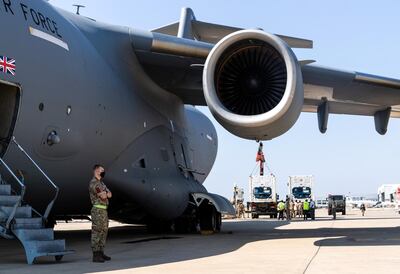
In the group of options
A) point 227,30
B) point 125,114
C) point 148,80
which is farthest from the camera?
point 227,30

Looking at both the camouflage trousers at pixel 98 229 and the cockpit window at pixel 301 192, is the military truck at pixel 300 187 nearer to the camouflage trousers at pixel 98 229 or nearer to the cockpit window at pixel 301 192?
the cockpit window at pixel 301 192

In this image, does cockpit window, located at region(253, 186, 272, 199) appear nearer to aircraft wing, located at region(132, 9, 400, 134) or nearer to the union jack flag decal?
aircraft wing, located at region(132, 9, 400, 134)

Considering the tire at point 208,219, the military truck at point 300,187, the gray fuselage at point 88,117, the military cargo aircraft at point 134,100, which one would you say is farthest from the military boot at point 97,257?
the military truck at point 300,187

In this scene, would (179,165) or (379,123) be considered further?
(379,123)

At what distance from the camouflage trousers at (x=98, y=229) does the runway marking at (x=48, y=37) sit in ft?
8.85

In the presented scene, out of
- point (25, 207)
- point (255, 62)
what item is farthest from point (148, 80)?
point (25, 207)

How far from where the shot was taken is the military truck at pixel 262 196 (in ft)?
102

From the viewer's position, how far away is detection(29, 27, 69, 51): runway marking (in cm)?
823

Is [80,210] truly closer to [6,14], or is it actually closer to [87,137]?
[87,137]

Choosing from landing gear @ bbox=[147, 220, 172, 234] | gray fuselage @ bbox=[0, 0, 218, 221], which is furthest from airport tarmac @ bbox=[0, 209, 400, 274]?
landing gear @ bbox=[147, 220, 172, 234]

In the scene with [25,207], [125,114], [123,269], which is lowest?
[123,269]

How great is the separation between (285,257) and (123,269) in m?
2.22

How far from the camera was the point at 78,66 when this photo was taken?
929 cm

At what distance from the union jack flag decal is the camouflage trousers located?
2.10 m
